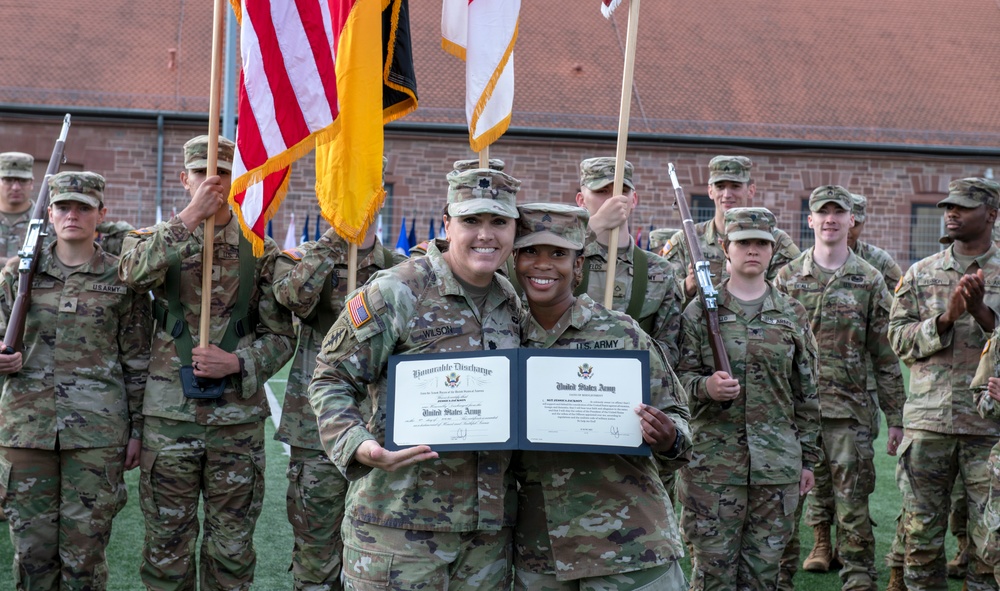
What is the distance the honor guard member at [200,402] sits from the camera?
19.4 ft

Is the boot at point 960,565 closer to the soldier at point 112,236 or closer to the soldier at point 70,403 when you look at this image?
the soldier at point 70,403

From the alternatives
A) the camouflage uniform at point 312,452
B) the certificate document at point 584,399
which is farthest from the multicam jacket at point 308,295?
the certificate document at point 584,399

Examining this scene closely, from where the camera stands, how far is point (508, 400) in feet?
13.2

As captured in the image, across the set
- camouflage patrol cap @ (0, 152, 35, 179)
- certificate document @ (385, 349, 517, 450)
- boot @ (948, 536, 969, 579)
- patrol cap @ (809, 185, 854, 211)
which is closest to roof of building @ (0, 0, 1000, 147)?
camouflage patrol cap @ (0, 152, 35, 179)

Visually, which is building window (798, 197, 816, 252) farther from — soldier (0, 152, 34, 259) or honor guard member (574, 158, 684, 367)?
honor guard member (574, 158, 684, 367)

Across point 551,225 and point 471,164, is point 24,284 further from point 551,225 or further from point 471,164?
point 551,225

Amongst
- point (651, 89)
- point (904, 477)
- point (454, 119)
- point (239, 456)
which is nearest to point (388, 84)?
point (239, 456)

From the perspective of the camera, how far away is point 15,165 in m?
9.36

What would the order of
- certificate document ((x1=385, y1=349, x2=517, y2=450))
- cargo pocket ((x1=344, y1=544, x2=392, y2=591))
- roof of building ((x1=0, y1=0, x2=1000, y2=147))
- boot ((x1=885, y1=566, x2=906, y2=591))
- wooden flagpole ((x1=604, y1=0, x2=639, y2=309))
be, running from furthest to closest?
1. roof of building ((x1=0, y1=0, x2=1000, y2=147))
2. boot ((x1=885, y1=566, x2=906, y2=591))
3. wooden flagpole ((x1=604, y1=0, x2=639, y2=309))
4. cargo pocket ((x1=344, y1=544, x2=392, y2=591))
5. certificate document ((x1=385, y1=349, x2=517, y2=450))

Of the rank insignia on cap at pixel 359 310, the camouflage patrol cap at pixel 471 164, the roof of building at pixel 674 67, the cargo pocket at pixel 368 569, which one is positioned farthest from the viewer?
the roof of building at pixel 674 67

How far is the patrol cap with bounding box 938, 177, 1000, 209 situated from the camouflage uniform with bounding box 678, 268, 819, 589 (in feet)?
5.40

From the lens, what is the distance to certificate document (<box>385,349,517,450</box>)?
399 cm

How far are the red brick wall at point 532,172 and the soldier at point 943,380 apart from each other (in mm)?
19046

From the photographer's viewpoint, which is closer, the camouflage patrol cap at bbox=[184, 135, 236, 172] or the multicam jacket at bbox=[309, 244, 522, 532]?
the multicam jacket at bbox=[309, 244, 522, 532]
